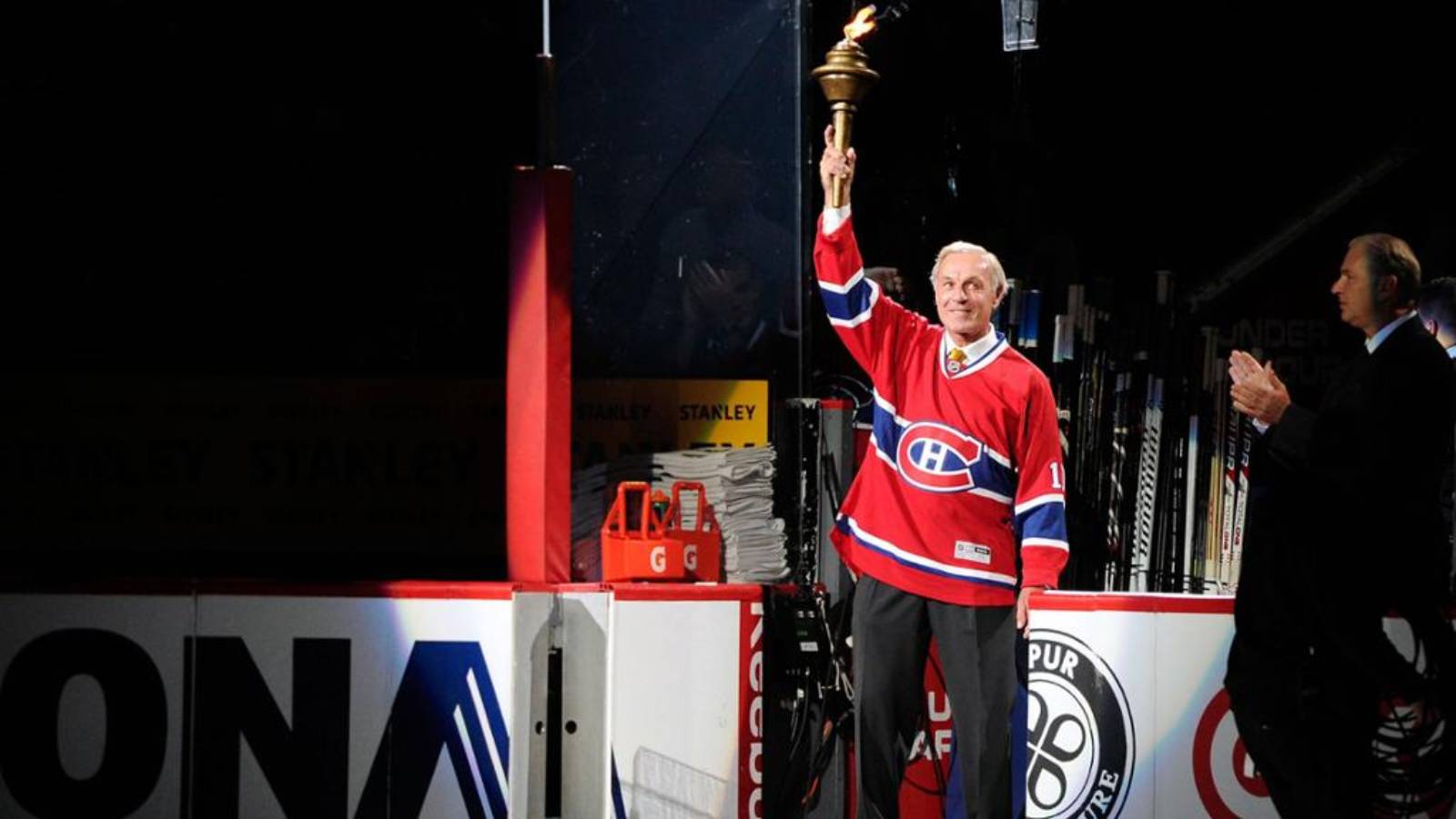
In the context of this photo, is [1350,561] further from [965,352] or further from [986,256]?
[986,256]

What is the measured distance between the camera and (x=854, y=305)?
552 cm

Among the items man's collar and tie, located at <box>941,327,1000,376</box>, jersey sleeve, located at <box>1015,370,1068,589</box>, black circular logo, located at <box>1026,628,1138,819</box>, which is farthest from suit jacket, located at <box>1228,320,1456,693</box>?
man's collar and tie, located at <box>941,327,1000,376</box>

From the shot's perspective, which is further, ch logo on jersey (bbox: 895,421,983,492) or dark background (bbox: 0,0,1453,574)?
dark background (bbox: 0,0,1453,574)

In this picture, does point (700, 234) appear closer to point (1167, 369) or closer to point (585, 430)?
point (585, 430)

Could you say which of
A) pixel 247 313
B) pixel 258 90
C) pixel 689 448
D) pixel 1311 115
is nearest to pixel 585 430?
pixel 689 448

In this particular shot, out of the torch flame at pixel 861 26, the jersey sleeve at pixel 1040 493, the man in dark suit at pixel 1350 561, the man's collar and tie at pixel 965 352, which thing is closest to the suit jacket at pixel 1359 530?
the man in dark suit at pixel 1350 561

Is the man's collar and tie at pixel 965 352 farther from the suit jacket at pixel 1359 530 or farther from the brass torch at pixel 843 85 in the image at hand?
the suit jacket at pixel 1359 530

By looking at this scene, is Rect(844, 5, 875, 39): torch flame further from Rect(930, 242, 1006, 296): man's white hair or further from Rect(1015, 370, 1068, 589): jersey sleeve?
Rect(1015, 370, 1068, 589): jersey sleeve

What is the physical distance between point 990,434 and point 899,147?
1.86 metres

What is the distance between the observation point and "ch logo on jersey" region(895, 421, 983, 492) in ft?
17.9

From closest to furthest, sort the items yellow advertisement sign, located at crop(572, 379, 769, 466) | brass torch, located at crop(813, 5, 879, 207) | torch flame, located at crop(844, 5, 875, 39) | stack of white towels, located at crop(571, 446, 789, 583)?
brass torch, located at crop(813, 5, 879, 207)
torch flame, located at crop(844, 5, 875, 39)
stack of white towels, located at crop(571, 446, 789, 583)
yellow advertisement sign, located at crop(572, 379, 769, 466)

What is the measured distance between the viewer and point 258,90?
6.75 m

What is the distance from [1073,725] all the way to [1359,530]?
1035 mm

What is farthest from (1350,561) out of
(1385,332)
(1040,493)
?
(1040,493)
